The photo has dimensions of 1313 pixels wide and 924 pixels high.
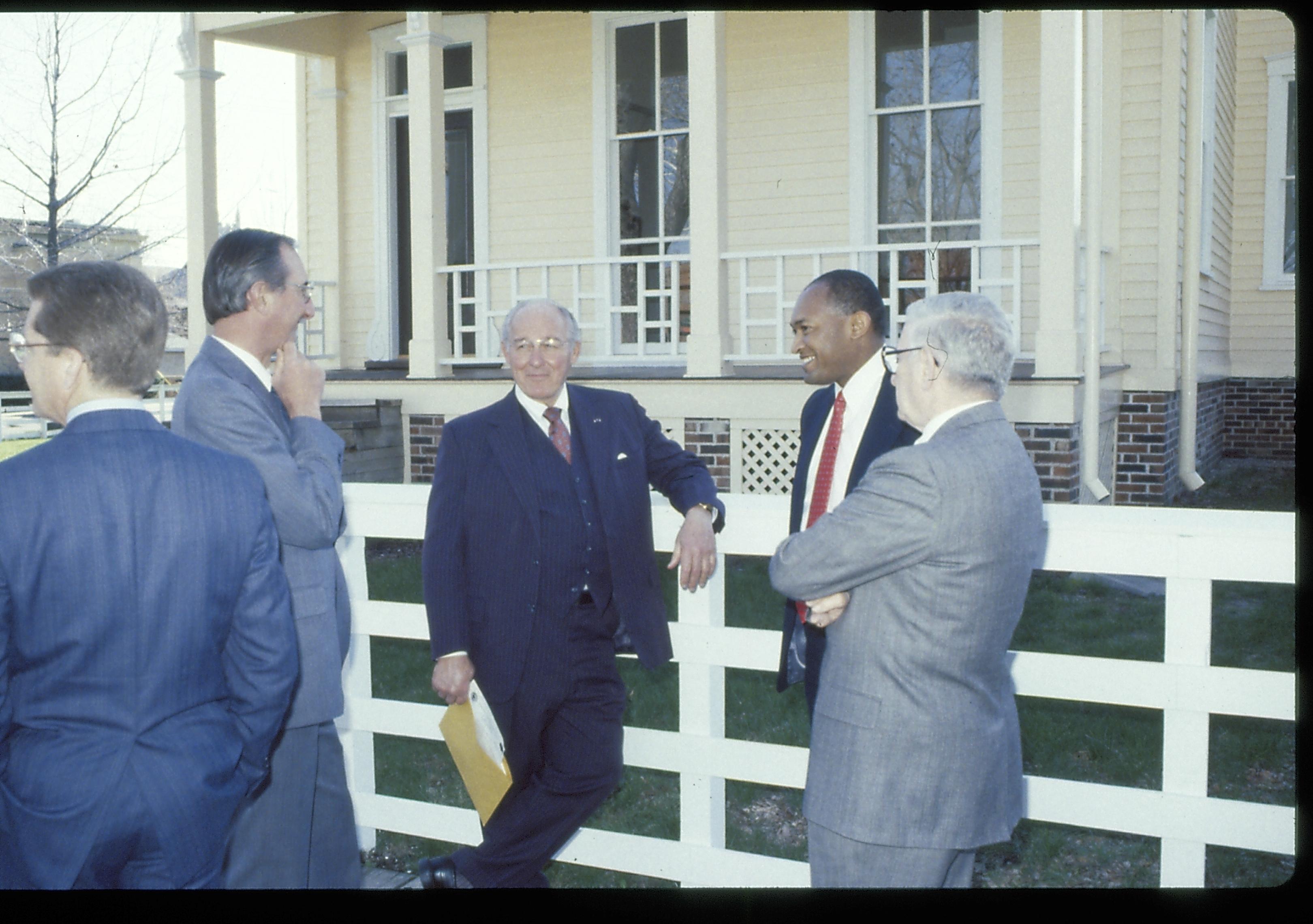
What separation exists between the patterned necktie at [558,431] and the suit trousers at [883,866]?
1403 millimetres

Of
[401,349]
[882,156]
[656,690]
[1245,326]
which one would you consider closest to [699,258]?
[882,156]

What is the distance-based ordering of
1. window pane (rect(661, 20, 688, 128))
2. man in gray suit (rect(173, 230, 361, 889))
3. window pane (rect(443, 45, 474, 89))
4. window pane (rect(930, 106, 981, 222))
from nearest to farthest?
man in gray suit (rect(173, 230, 361, 889))
window pane (rect(930, 106, 981, 222))
window pane (rect(661, 20, 688, 128))
window pane (rect(443, 45, 474, 89))

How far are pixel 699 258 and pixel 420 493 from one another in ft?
16.6

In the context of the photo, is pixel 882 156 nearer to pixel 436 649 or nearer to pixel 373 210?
pixel 373 210

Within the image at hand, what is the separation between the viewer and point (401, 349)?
1232cm

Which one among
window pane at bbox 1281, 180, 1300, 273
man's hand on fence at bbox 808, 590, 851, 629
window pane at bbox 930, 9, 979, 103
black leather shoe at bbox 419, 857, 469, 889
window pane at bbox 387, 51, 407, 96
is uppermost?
window pane at bbox 387, 51, 407, 96

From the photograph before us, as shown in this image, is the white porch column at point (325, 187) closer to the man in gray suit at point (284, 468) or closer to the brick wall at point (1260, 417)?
the man in gray suit at point (284, 468)

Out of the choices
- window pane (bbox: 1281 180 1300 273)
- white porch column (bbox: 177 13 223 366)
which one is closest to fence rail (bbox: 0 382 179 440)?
white porch column (bbox: 177 13 223 366)

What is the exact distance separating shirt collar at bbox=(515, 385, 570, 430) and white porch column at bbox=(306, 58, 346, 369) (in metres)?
9.23

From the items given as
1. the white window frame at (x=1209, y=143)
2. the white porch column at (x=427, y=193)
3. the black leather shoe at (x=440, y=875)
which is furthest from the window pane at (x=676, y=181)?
the black leather shoe at (x=440, y=875)

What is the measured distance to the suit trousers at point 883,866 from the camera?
2432 millimetres

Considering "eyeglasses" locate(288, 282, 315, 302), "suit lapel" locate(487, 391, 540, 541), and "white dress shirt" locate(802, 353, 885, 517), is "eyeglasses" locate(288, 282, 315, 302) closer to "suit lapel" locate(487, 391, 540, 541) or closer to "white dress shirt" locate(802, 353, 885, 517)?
"suit lapel" locate(487, 391, 540, 541)

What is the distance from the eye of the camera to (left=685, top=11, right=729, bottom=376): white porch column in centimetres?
856

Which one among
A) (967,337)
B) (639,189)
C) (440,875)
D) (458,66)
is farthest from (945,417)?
(458,66)
